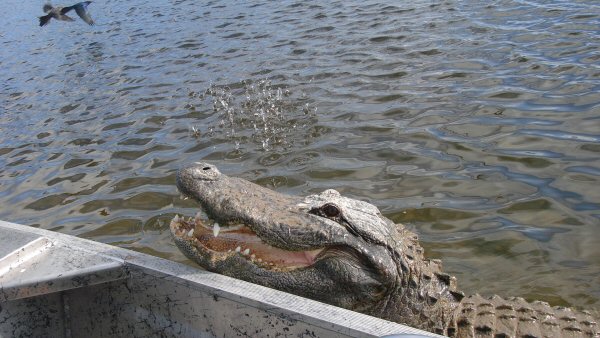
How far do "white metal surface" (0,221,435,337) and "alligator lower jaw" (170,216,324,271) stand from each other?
1.42ft

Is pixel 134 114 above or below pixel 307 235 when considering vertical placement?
below

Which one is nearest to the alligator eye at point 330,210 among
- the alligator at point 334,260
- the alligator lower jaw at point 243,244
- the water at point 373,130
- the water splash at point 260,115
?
the alligator at point 334,260

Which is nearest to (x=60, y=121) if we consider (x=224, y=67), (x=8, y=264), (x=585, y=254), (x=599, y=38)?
(x=224, y=67)

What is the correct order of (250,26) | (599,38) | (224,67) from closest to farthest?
(599,38), (224,67), (250,26)

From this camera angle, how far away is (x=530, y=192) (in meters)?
4.64

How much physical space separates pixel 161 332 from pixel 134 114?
5344mm

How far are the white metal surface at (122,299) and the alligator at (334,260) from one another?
0.40m

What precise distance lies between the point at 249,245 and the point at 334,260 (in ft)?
1.56

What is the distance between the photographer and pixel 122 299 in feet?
9.27

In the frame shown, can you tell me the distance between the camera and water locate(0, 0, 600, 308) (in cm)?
439

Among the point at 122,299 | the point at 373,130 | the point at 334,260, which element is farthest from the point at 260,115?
the point at 122,299

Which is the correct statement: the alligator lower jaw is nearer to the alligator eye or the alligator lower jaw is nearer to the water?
the alligator eye

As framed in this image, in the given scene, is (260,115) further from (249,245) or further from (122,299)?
(122,299)

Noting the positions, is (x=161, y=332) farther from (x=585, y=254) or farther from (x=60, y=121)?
(x=60, y=121)
